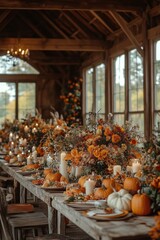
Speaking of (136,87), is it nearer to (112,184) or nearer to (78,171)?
(78,171)

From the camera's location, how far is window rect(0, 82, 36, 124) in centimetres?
1640

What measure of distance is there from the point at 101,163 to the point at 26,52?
666 centimetres

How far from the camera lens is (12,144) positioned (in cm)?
877

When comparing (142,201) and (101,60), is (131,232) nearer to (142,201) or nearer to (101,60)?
(142,201)

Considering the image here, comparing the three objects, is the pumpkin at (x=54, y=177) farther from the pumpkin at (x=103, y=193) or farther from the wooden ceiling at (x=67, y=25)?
the wooden ceiling at (x=67, y=25)

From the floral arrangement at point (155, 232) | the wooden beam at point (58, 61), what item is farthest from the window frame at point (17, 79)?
the floral arrangement at point (155, 232)

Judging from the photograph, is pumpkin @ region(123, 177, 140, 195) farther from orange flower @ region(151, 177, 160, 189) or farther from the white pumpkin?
orange flower @ region(151, 177, 160, 189)

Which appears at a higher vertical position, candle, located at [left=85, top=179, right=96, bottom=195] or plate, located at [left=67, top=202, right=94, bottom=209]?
candle, located at [left=85, top=179, right=96, bottom=195]

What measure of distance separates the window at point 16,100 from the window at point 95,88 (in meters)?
2.28

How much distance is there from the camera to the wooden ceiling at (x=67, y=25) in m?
9.21

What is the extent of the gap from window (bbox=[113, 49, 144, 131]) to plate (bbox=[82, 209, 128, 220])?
7.29m

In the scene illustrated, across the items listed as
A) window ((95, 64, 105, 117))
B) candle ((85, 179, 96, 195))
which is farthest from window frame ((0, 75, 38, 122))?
candle ((85, 179, 96, 195))

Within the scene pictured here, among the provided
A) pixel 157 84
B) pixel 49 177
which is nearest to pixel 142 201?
pixel 49 177

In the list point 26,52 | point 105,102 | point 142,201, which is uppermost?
point 26,52
